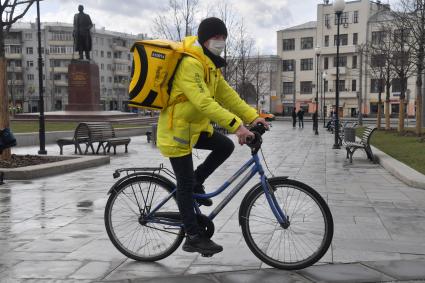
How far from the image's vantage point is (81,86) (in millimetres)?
29969

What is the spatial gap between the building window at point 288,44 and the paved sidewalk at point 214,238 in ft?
258

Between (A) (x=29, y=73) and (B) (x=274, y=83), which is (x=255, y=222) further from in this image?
(A) (x=29, y=73)

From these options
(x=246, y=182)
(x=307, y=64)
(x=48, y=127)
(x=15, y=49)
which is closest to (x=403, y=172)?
(x=246, y=182)

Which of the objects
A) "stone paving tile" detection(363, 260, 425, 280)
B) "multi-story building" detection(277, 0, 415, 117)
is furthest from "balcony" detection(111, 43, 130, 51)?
"stone paving tile" detection(363, 260, 425, 280)

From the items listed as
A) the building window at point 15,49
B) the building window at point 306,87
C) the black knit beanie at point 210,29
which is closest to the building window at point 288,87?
the building window at point 306,87

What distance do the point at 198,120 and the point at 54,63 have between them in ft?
344

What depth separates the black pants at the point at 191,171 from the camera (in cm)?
402

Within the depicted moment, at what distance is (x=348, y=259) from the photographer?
4406 mm

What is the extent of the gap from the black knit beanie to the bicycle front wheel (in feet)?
4.15

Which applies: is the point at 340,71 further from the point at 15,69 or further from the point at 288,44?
the point at 15,69

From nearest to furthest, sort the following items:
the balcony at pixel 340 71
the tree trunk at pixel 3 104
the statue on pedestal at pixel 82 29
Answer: the tree trunk at pixel 3 104 → the statue on pedestal at pixel 82 29 → the balcony at pixel 340 71

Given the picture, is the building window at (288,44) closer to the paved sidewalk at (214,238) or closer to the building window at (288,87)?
the building window at (288,87)

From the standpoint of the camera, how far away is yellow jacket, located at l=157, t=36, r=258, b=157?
3.71 metres

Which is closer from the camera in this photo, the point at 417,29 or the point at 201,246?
the point at 201,246
